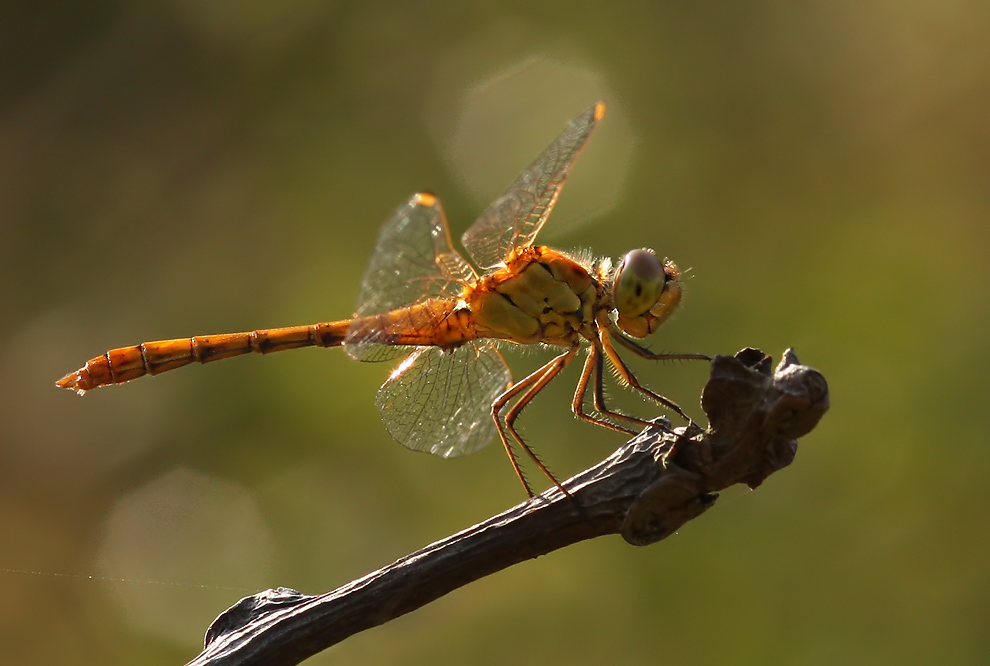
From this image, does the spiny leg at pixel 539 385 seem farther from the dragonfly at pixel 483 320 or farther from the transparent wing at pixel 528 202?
the transparent wing at pixel 528 202

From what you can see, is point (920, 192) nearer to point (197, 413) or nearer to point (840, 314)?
point (840, 314)

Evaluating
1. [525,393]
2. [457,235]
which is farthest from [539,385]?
[457,235]

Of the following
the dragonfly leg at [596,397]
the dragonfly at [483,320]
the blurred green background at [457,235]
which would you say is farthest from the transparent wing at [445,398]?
the blurred green background at [457,235]

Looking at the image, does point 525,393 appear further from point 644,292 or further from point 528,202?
point 528,202

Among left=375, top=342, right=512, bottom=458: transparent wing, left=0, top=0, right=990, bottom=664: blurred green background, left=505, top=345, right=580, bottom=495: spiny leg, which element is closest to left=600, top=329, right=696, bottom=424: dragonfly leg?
left=505, top=345, right=580, bottom=495: spiny leg

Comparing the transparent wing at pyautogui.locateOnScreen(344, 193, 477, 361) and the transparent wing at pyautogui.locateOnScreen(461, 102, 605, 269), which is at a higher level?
the transparent wing at pyautogui.locateOnScreen(461, 102, 605, 269)

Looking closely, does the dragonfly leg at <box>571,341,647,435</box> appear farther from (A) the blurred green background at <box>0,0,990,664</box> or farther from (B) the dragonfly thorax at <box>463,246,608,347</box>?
(A) the blurred green background at <box>0,0,990,664</box>
